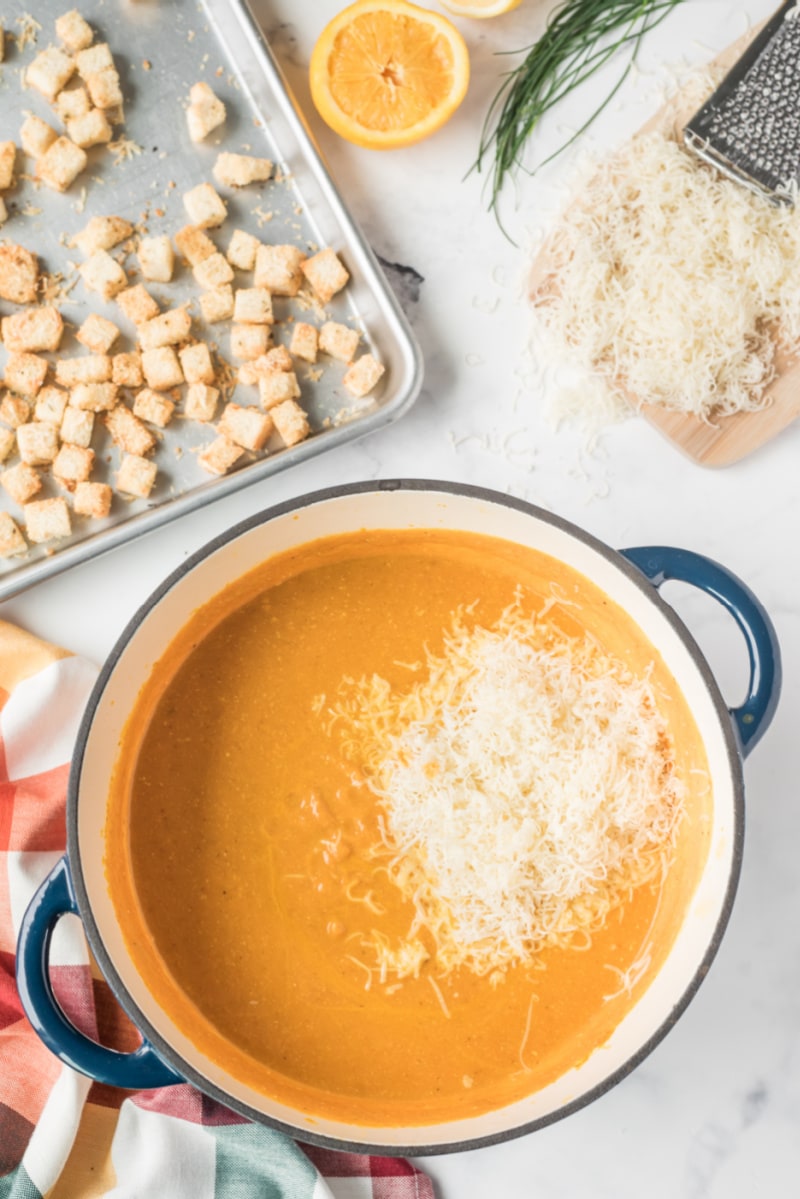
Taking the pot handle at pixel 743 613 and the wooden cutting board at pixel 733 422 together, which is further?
the wooden cutting board at pixel 733 422

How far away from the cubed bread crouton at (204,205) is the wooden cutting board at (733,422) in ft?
2.00

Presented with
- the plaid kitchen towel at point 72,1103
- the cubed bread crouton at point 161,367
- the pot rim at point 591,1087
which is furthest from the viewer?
the cubed bread crouton at point 161,367

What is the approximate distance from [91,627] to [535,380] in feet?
3.05

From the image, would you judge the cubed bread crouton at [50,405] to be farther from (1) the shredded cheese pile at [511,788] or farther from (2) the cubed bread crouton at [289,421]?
(1) the shredded cheese pile at [511,788]

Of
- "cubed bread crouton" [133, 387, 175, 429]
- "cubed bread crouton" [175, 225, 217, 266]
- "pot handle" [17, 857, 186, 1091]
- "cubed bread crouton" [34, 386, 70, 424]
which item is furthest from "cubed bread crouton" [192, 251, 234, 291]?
"pot handle" [17, 857, 186, 1091]

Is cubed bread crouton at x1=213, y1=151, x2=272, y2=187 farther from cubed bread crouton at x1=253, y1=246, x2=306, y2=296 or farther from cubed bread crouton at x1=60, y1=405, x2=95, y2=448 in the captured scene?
cubed bread crouton at x1=60, y1=405, x2=95, y2=448

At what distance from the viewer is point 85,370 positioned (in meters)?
1.98

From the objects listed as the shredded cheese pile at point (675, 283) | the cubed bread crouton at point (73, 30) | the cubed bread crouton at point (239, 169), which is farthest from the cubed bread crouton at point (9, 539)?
the shredded cheese pile at point (675, 283)

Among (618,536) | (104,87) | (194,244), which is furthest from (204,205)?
(618,536)

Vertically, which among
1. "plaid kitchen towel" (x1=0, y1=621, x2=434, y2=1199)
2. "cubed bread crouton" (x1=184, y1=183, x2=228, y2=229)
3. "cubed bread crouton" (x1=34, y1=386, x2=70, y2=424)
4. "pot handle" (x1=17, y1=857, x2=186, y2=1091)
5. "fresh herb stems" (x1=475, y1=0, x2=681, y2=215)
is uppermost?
"fresh herb stems" (x1=475, y1=0, x2=681, y2=215)

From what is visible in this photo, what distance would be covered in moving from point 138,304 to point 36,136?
36 centimetres

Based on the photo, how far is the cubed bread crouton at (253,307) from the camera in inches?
77.2

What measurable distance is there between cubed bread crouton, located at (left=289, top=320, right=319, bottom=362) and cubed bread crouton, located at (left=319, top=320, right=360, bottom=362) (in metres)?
0.02

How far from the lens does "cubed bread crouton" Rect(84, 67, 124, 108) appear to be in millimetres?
1987
